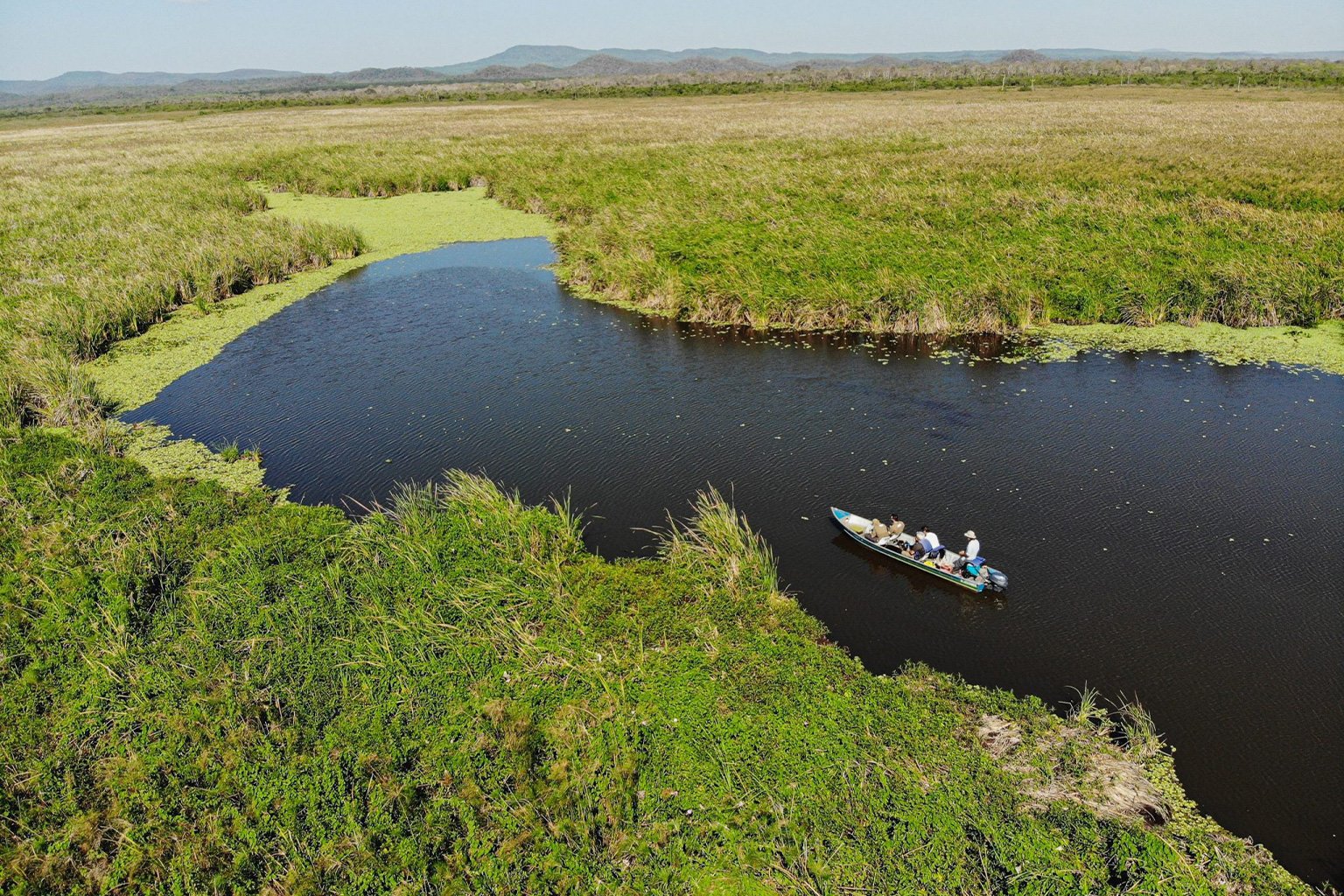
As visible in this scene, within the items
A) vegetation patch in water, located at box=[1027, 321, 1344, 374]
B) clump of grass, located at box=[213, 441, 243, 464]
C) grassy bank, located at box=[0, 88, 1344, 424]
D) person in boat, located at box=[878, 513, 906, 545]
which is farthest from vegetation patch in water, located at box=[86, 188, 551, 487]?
vegetation patch in water, located at box=[1027, 321, 1344, 374]

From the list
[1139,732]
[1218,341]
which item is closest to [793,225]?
[1218,341]

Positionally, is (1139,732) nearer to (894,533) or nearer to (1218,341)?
(894,533)

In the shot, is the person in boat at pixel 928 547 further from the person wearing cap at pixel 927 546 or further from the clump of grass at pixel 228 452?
the clump of grass at pixel 228 452

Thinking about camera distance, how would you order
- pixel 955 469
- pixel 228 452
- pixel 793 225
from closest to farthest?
pixel 955 469, pixel 228 452, pixel 793 225

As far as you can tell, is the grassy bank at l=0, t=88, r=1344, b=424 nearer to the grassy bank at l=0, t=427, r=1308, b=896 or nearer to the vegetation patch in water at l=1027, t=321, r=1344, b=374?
the vegetation patch in water at l=1027, t=321, r=1344, b=374

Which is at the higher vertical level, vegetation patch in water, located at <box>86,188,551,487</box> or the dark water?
vegetation patch in water, located at <box>86,188,551,487</box>
